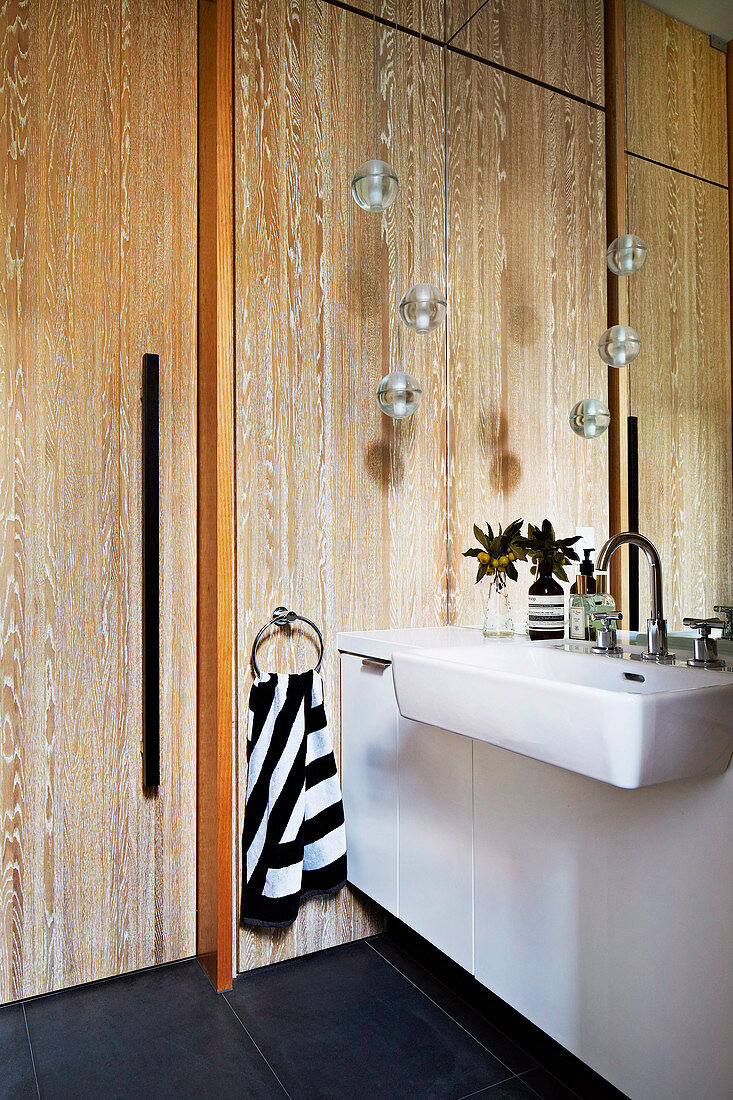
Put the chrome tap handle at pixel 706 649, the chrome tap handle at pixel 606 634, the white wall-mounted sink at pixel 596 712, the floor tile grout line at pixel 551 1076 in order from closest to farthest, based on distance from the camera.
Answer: the white wall-mounted sink at pixel 596 712
the chrome tap handle at pixel 706 649
the floor tile grout line at pixel 551 1076
the chrome tap handle at pixel 606 634

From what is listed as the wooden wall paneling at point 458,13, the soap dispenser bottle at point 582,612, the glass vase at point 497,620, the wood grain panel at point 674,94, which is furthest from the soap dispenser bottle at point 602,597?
the wooden wall paneling at point 458,13

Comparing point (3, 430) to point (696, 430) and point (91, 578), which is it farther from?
point (696, 430)

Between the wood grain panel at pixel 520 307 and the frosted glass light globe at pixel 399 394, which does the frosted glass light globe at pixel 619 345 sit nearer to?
the wood grain panel at pixel 520 307

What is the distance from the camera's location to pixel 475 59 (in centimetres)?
217

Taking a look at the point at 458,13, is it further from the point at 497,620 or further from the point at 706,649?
the point at 706,649

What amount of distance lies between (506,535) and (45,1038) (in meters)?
1.52

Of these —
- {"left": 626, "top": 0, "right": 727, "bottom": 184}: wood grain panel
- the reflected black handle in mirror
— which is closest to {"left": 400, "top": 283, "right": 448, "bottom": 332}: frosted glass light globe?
{"left": 626, "top": 0, "right": 727, "bottom": 184}: wood grain panel

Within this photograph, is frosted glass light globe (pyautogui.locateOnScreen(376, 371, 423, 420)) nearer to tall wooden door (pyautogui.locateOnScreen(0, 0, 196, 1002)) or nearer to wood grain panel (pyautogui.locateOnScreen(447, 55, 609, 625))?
wood grain panel (pyautogui.locateOnScreen(447, 55, 609, 625))

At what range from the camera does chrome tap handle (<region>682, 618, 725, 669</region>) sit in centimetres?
134

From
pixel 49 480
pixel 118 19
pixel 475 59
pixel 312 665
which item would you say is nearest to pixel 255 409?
pixel 49 480

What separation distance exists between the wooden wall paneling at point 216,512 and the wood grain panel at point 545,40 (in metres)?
0.72

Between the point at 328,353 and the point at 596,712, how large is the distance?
1296mm

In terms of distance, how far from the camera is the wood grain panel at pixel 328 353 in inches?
76.4

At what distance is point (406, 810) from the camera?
1.80m
